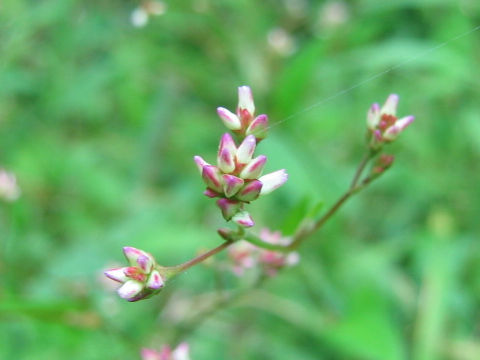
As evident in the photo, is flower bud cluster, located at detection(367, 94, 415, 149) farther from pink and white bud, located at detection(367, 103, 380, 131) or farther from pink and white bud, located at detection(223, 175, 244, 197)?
pink and white bud, located at detection(223, 175, 244, 197)

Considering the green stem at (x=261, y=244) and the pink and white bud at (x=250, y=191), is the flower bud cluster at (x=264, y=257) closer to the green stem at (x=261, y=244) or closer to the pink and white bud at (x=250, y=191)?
the green stem at (x=261, y=244)

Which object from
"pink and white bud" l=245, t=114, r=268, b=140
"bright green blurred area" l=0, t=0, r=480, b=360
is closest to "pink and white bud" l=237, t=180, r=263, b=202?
"pink and white bud" l=245, t=114, r=268, b=140

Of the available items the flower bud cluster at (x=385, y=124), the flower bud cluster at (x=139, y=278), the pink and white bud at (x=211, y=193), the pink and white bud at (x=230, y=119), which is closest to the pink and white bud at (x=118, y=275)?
the flower bud cluster at (x=139, y=278)

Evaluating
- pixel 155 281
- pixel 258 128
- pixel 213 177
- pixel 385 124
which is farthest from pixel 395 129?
pixel 155 281

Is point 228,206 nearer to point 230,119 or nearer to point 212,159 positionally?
point 230,119

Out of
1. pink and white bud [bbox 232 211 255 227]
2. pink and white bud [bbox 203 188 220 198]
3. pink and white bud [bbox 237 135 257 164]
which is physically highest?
pink and white bud [bbox 237 135 257 164]

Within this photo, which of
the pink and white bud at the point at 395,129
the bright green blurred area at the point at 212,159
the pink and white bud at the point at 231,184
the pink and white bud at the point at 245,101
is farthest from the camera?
the bright green blurred area at the point at 212,159
